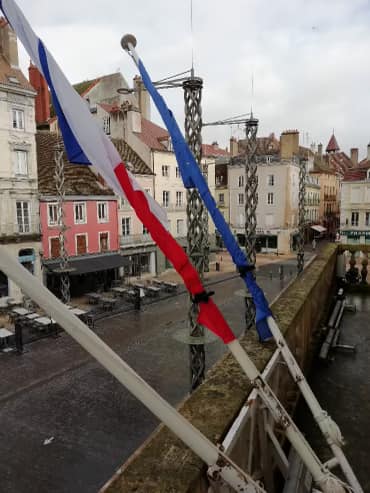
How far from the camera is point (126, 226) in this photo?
101ft

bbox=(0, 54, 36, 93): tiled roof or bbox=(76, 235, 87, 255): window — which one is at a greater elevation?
bbox=(0, 54, 36, 93): tiled roof

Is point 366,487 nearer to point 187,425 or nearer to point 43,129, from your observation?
point 187,425

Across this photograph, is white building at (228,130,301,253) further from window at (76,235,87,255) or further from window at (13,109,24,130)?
window at (13,109,24,130)

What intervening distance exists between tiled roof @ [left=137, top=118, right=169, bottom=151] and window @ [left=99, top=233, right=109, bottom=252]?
9.82 metres

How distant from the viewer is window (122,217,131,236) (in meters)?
30.4

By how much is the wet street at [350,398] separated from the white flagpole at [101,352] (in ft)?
9.97

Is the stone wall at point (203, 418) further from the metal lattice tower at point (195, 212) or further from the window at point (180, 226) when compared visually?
the window at point (180, 226)

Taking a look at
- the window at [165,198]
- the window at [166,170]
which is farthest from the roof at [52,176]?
the window at [166,170]

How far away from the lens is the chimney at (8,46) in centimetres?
2270

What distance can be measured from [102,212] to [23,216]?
630cm

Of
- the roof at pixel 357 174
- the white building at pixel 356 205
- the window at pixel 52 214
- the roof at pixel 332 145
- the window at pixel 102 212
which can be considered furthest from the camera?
the roof at pixel 332 145

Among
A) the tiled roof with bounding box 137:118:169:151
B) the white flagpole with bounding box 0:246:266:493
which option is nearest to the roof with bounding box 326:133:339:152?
the tiled roof with bounding box 137:118:169:151

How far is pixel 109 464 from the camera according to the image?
8930 millimetres

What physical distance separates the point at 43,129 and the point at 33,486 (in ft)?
101
